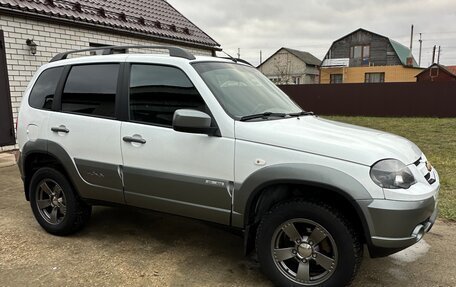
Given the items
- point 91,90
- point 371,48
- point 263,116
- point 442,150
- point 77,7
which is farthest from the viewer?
point 371,48

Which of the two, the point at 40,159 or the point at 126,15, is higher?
the point at 126,15

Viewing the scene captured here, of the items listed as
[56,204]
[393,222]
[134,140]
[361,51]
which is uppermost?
[361,51]

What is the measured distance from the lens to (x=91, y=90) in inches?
159

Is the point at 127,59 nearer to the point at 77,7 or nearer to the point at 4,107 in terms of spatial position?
the point at 4,107

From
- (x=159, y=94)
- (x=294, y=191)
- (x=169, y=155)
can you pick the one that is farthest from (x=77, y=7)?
(x=294, y=191)

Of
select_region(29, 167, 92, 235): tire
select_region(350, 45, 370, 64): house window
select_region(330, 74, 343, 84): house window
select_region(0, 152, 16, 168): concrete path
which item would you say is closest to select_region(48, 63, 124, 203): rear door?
select_region(29, 167, 92, 235): tire

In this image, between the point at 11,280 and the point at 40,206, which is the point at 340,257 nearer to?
the point at 11,280

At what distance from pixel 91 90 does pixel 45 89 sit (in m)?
0.69

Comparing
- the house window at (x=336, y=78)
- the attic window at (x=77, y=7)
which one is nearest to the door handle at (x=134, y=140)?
the attic window at (x=77, y=7)

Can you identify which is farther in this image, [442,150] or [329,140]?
[442,150]

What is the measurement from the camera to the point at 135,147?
12.0 feet

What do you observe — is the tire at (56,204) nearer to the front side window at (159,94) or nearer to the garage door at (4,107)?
the front side window at (159,94)

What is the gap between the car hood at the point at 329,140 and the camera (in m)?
2.87

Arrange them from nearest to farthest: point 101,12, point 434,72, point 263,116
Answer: point 263,116 → point 101,12 → point 434,72
